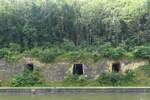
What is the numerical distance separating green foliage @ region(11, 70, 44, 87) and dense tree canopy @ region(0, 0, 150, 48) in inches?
177

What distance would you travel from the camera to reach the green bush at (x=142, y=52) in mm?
29219

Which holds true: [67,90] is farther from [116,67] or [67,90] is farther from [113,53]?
[116,67]

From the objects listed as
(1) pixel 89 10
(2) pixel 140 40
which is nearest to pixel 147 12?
(2) pixel 140 40

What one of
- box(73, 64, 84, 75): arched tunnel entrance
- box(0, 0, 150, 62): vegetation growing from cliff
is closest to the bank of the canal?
box(73, 64, 84, 75): arched tunnel entrance

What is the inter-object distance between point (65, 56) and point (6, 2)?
7751mm

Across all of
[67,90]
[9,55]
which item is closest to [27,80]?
[9,55]

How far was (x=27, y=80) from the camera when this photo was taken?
2797 centimetres

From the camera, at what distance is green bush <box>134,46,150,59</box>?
29219 millimetres

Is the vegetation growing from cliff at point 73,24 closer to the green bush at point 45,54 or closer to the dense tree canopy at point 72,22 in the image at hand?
the dense tree canopy at point 72,22

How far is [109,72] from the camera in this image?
28.6 m

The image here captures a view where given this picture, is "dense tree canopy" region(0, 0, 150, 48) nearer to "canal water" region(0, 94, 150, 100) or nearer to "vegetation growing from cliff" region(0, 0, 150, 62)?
"vegetation growing from cliff" region(0, 0, 150, 62)

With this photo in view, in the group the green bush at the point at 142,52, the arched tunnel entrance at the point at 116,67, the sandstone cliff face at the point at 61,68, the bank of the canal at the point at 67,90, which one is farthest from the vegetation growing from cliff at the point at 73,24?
the bank of the canal at the point at 67,90

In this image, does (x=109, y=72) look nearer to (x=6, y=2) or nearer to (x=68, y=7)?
(x=68, y=7)

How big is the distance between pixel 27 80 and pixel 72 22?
761 cm
